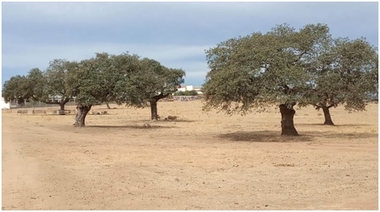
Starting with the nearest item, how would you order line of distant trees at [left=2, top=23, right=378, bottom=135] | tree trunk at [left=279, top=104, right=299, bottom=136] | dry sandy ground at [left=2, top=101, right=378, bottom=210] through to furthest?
dry sandy ground at [left=2, top=101, right=378, bottom=210] → line of distant trees at [left=2, top=23, right=378, bottom=135] → tree trunk at [left=279, top=104, right=299, bottom=136]

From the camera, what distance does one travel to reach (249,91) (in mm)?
23672

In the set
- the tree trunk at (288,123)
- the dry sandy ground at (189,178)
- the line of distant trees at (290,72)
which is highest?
the line of distant trees at (290,72)

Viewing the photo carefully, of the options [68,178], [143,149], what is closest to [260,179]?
[68,178]

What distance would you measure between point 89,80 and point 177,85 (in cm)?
1841

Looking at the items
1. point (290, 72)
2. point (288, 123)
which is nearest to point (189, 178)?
point (290, 72)

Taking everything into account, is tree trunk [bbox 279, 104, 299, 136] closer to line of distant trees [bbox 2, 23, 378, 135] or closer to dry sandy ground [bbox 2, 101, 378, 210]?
line of distant trees [bbox 2, 23, 378, 135]

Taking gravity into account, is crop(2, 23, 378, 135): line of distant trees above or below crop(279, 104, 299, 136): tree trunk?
A: above

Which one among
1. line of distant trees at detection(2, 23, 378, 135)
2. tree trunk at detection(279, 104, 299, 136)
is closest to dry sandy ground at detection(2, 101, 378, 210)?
line of distant trees at detection(2, 23, 378, 135)

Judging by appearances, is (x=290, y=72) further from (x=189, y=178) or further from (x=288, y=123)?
(x=189, y=178)

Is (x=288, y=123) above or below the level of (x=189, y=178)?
above

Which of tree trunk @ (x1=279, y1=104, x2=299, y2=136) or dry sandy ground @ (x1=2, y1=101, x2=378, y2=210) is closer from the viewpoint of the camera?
dry sandy ground @ (x1=2, y1=101, x2=378, y2=210)

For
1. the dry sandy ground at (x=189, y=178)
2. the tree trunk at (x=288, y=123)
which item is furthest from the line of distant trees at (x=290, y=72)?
the dry sandy ground at (x=189, y=178)

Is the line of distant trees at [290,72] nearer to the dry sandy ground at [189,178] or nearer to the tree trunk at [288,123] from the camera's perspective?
the tree trunk at [288,123]

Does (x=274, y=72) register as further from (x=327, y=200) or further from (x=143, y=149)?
(x=327, y=200)
